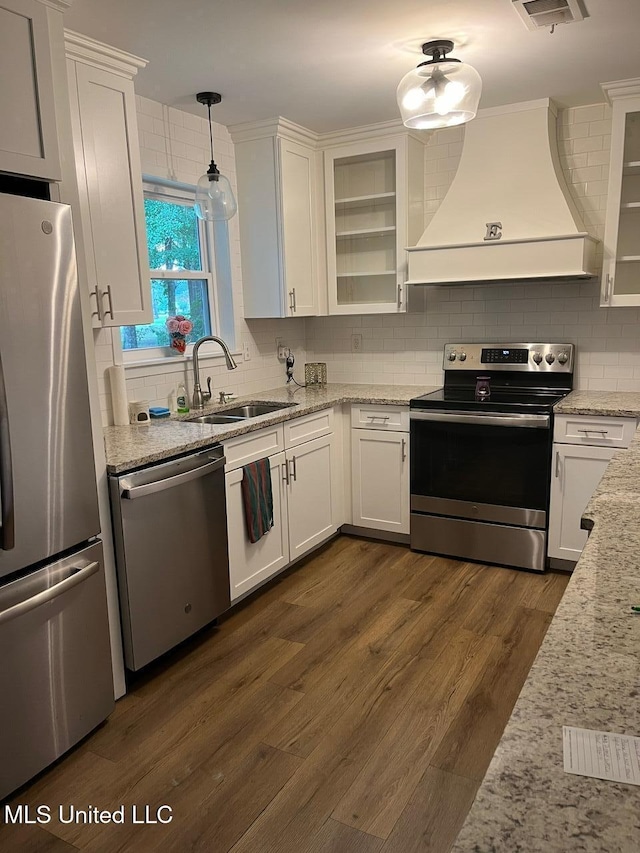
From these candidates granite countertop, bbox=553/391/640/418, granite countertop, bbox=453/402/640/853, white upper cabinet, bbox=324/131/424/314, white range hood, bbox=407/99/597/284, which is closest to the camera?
granite countertop, bbox=453/402/640/853

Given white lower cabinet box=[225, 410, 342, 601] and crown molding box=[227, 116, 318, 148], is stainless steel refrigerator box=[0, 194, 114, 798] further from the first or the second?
crown molding box=[227, 116, 318, 148]

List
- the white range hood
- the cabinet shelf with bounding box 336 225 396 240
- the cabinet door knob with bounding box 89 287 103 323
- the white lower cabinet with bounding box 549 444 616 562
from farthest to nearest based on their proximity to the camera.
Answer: the cabinet shelf with bounding box 336 225 396 240 → the white range hood → the white lower cabinet with bounding box 549 444 616 562 → the cabinet door knob with bounding box 89 287 103 323

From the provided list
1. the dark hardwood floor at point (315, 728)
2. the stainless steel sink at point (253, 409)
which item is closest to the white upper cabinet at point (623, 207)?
the dark hardwood floor at point (315, 728)

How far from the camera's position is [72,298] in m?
2.08

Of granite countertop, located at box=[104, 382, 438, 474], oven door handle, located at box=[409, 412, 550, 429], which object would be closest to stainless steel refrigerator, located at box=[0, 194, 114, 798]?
granite countertop, located at box=[104, 382, 438, 474]

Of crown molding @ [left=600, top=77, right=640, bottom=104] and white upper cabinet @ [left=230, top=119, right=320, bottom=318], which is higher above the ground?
crown molding @ [left=600, top=77, right=640, bottom=104]

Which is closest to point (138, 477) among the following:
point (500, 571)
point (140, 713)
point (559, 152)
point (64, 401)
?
point (64, 401)

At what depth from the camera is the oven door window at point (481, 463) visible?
135 inches

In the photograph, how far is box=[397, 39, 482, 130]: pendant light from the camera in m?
2.46

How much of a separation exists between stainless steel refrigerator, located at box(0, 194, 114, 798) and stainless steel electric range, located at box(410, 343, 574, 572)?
81.7 inches

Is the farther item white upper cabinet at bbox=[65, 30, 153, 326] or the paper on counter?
white upper cabinet at bbox=[65, 30, 153, 326]

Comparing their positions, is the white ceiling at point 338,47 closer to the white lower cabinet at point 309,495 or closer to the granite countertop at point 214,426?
the granite countertop at point 214,426

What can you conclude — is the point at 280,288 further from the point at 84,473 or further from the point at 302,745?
the point at 302,745

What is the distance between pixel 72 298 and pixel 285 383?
248 cm
